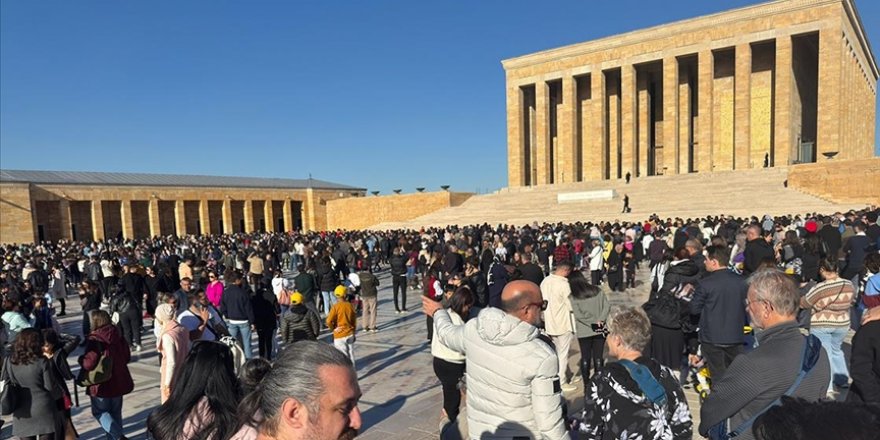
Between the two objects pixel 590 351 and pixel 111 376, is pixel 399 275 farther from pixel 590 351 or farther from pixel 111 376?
pixel 111 376

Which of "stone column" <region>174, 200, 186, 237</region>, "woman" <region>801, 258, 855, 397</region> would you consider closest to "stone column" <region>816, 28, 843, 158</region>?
"woman" <region>801, 258, 855, 397</region>

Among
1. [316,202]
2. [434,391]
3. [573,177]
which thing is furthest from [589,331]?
[316,202]

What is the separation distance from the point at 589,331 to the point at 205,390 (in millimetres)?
4262

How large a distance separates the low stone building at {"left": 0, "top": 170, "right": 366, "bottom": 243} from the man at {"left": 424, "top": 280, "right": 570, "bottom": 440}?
43777 millimetres

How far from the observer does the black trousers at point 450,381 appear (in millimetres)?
4133

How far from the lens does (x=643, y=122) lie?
3922 cm

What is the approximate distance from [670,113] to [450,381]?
3722 cm

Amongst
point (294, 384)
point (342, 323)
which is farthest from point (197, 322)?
point (294, 384)

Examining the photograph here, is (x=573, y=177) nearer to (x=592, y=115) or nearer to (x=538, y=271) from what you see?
(x=592, y=115)

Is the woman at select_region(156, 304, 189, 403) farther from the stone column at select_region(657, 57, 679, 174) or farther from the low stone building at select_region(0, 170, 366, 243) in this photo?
the low stone building at select_region(0, 170, 366, 243)

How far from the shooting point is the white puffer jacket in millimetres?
2531

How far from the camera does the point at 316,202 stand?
5262 centimetres

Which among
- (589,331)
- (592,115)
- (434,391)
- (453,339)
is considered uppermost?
(592,115)

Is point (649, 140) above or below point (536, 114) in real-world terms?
below
